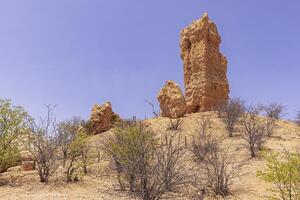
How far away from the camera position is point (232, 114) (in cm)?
2723

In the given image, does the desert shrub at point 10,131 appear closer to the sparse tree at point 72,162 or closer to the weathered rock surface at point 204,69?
the sparse tree at point 72,162

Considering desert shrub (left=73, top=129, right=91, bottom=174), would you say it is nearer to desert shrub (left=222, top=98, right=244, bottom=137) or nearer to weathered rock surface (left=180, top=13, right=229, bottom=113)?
desert shrub (left=222, top=98, right=244, bottom=137)

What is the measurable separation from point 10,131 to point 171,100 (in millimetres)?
18576

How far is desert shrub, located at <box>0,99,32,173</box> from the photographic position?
14594 mm

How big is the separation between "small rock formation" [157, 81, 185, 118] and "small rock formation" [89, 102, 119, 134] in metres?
5.17

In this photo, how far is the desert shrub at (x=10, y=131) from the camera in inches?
575

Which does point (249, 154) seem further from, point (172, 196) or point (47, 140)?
point (47, 140)

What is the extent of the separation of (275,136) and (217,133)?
4.08 meters

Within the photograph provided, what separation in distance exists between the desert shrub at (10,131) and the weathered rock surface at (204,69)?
19663 millimetres

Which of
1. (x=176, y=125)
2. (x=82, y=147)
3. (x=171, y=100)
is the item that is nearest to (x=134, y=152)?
(x=82, y=147)

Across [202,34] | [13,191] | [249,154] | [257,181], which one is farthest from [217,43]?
[13,191]

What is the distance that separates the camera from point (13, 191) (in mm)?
11984

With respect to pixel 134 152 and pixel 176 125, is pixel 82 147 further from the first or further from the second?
pixel 176 125

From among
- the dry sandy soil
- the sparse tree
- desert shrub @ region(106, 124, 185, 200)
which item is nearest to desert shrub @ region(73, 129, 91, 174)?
the sparse tree
